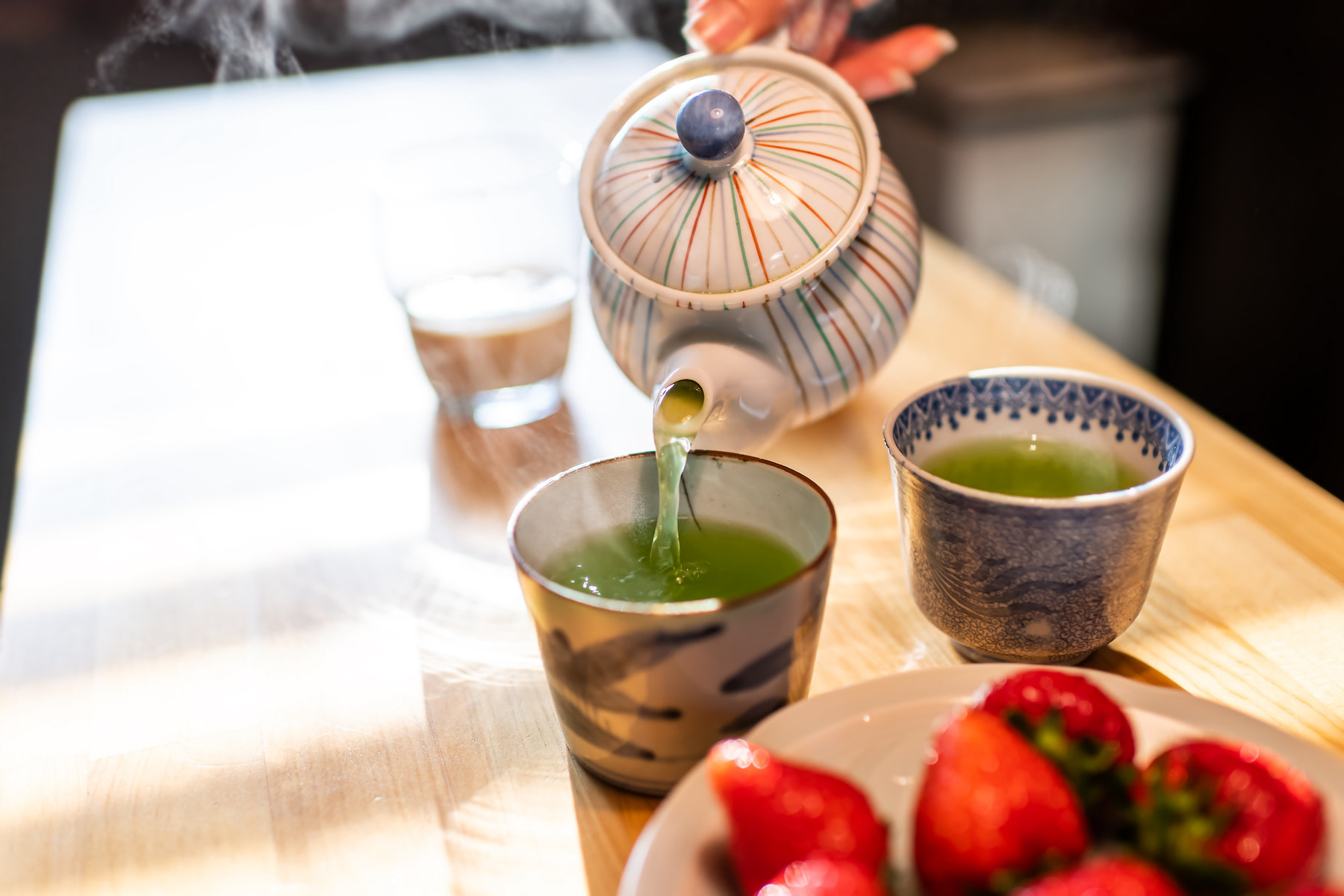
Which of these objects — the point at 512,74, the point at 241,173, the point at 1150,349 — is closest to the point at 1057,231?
the point at 1150,349

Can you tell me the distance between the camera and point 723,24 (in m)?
0.83

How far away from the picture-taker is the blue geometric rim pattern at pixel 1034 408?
0.68m

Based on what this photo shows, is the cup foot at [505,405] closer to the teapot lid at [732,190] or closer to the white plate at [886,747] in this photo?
the teapot lid at [732,190]

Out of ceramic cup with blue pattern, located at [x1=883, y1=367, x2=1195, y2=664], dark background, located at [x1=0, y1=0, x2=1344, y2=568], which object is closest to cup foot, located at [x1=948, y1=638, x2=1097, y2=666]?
ceramic cup with blue pattern, located at [x1=883, y1=367, x2=1195, y2=664]

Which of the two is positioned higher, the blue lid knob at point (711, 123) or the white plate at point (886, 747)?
the blue lid knob at point (711, 123)

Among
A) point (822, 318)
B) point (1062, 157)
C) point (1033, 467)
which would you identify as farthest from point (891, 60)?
point (1062, 157)

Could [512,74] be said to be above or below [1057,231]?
above

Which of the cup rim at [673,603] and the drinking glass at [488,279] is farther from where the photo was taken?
the drinking glass at [488,279]

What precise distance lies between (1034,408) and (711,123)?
28 cm

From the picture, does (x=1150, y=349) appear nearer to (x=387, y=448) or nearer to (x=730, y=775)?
(x=387, y=448)

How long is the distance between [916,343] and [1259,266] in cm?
119

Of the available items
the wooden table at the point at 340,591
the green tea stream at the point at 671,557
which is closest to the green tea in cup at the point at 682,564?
the green tea stream at the point at 671,557

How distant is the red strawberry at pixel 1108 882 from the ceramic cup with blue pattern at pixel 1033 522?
21 cm

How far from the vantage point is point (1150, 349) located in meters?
2.30
